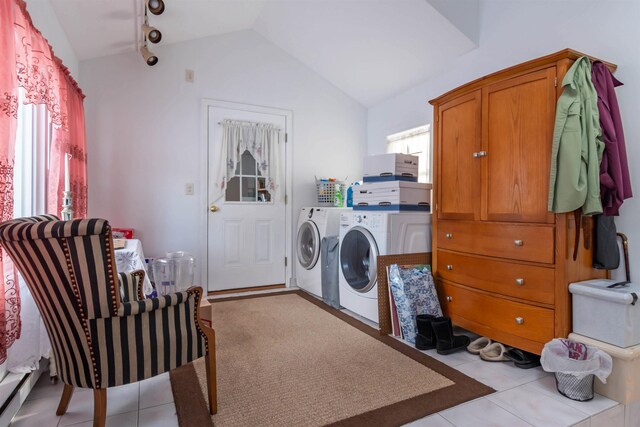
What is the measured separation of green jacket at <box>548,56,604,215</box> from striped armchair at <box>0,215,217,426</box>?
6.13 ft

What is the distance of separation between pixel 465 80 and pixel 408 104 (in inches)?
29.6

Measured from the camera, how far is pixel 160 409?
1645mm

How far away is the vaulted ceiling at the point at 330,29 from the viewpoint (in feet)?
8.82

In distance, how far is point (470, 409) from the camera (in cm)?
163

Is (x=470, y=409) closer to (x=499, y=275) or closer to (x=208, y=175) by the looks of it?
(x=499, y=275)

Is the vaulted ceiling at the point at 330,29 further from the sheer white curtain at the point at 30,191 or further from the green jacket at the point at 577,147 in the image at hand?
the green jacket at the point at 577,147

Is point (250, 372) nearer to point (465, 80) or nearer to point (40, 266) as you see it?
point (40, 266)

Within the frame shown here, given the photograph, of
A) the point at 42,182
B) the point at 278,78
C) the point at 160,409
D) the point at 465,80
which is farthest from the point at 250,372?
the point at 278,78

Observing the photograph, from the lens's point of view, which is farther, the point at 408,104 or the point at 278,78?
the point at 278,78

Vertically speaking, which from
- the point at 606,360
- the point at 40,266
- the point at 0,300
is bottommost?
the point at 606,360

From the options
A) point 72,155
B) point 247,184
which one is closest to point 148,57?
point 72,155

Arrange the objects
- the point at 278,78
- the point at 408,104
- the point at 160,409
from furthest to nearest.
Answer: the point at 278,78
the point at 408,104
the point at 160,409

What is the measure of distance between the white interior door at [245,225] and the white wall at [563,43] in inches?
69.1

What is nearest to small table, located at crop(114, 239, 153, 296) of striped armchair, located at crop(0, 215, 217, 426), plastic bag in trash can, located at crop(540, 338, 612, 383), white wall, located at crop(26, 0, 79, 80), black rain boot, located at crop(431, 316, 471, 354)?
striped armchair, located at crop(0, 215, 217, 426)
